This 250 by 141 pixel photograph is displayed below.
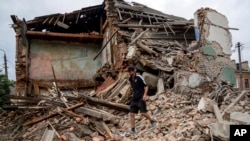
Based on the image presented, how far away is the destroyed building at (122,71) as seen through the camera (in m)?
7.64

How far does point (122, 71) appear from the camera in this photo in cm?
1129

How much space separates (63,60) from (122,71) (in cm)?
551

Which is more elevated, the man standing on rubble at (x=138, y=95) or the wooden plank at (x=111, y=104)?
the man standing on rubble at (x=138, y=95)

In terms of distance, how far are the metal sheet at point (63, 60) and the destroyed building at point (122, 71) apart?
0.16 ft

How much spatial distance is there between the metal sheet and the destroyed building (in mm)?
48

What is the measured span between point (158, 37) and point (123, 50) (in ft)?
7.53

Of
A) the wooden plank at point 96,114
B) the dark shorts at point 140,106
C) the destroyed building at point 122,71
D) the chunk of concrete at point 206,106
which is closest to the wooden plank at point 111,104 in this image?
the destroyed building at point 122,71

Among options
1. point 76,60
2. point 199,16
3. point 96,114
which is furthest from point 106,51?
point 96,114

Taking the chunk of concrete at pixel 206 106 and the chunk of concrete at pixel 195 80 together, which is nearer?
the chunk of concrete at pixel 206 106

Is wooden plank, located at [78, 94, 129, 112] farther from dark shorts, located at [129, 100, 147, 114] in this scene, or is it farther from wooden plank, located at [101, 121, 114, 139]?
dark shorts, located at [129, 100, 147, 114]

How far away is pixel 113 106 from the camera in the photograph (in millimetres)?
8836

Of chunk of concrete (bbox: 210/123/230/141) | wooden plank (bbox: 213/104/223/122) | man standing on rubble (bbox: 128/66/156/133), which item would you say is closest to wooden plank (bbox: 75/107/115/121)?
man standing on rubble (bbox: 128/66/156/133)

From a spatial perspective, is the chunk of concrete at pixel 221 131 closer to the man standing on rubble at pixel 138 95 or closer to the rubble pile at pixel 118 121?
the rubble pile at pixel 118 121

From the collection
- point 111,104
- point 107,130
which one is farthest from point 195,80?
point 107,130
